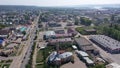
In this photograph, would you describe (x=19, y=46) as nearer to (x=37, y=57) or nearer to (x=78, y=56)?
(x=37, y=57)

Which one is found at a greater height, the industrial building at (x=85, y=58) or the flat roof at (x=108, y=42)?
the flat roof at (x=108, y=42)

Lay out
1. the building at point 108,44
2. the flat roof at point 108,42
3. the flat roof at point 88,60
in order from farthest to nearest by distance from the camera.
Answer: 1. the flat roof at point 108,42
2. the building at point 108,44
3. the flat roof at point 88,60

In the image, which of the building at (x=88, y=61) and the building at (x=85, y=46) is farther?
the building at (x=85, y=46)

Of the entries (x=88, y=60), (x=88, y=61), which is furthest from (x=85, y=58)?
(x=88, y=61)

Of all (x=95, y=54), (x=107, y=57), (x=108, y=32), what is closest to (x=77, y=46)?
(x=95, y=54)

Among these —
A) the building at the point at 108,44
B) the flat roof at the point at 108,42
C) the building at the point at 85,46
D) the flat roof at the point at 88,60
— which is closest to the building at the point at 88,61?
Answer: the flat roof at the point at 88,60

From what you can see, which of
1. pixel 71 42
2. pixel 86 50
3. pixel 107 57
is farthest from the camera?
pixel 71 42

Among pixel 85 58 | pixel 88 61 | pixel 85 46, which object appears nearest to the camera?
pixel 88 61

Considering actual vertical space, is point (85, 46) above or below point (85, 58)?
above

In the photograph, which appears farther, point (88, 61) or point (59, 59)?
point (59, 59)

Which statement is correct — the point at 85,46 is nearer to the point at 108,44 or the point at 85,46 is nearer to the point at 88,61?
the point at 108,44

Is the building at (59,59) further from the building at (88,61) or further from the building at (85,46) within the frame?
the building at (85,46)
